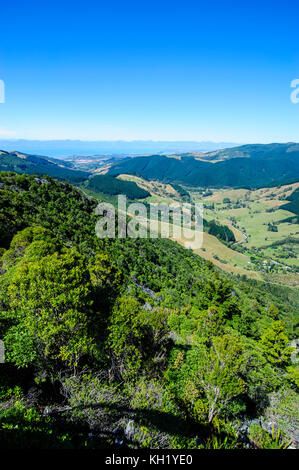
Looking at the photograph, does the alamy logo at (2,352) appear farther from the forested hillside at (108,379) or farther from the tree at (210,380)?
the tree at (210,380)

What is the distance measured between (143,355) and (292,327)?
2808 inches

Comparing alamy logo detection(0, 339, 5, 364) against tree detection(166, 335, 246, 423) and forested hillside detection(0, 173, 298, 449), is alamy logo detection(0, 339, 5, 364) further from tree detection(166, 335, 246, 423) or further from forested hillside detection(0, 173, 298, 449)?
tree detection(166, 335, 246, 423)

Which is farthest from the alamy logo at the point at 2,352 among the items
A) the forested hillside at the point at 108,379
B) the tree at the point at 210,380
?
the tree at the point at 210,380

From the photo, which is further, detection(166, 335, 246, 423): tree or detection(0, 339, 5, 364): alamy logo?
detection(166, 335, 246, 423): tree

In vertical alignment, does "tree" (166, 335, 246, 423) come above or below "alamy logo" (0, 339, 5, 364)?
below

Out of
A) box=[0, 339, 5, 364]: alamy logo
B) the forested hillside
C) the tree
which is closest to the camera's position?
the forested hillside

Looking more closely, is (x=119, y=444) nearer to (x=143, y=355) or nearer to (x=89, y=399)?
(x=89, y=399)

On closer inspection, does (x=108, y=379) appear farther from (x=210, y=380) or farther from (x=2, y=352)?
(x=210, y=380)

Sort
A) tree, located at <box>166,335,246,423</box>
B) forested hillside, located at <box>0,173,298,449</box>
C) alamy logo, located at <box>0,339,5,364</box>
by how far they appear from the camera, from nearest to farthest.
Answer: forested hillside, located at <box>0,173,298,449</box>
alamy logo, located at <box>0,339,5,364</box>
tree, located at <box>166,335,246,423</box>

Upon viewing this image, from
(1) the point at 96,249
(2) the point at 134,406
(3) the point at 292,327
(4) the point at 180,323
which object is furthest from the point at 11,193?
(3) the point at 292,327

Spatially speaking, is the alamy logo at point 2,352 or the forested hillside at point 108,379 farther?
the alamy logo at point 2,352

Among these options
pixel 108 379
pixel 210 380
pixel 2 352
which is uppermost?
pixel 2 352

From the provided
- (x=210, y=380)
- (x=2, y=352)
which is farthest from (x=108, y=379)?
(x=210, y=380)

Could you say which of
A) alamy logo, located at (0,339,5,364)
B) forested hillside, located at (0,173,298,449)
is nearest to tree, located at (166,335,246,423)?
forested hillside, located at (0,173,298,449)
